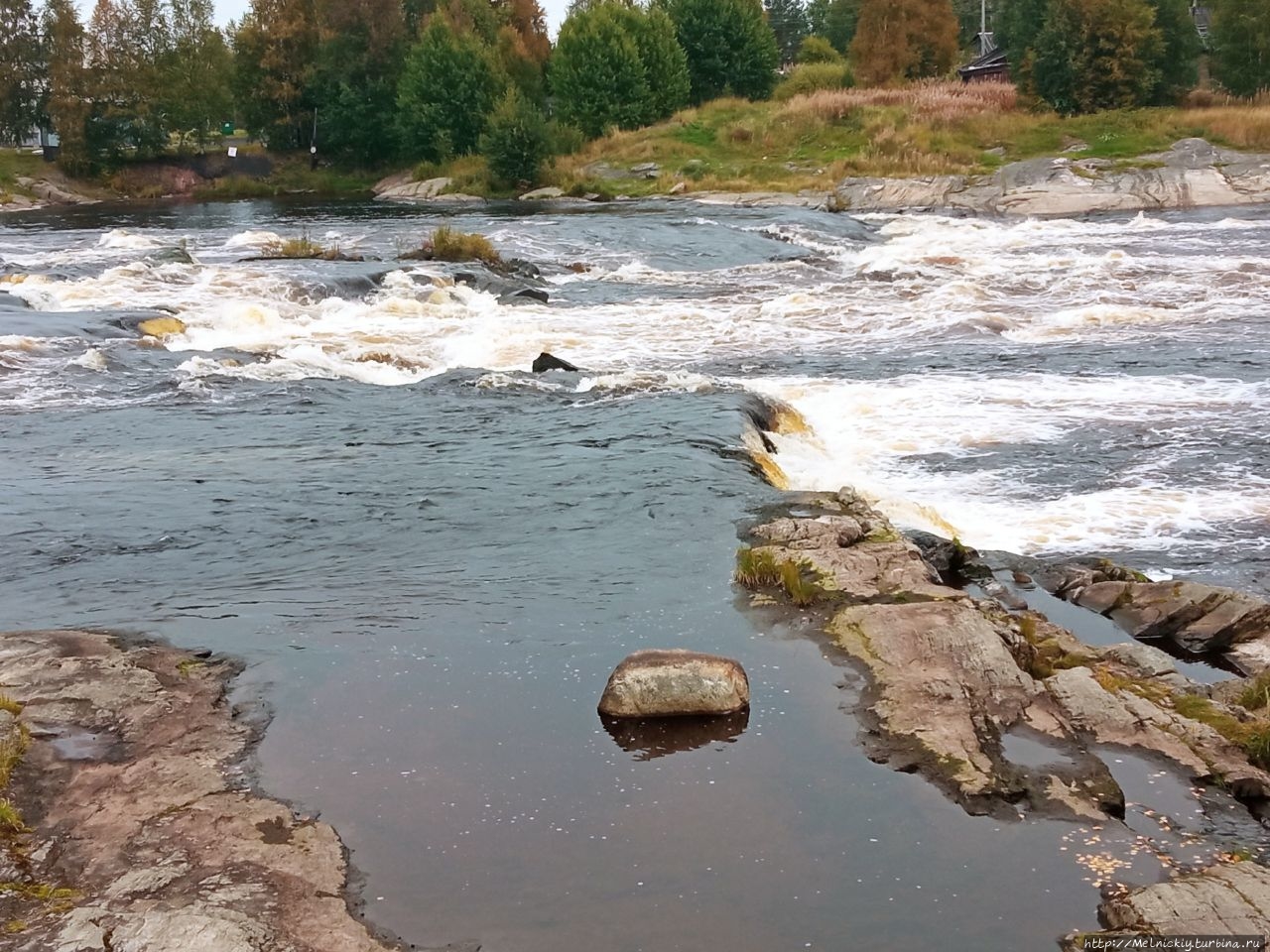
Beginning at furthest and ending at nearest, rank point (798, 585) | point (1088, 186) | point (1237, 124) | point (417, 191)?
1. point (417, 191)
2. point (1237, 124)
3. point (1088, 186)
4. point (798, 585)

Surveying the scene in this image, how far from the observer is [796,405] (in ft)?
48.7

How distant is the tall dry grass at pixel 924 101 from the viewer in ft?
165

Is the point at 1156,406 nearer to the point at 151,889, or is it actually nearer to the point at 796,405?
the point at 796,405

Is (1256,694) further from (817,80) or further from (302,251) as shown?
(817,80)

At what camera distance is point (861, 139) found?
49.8m

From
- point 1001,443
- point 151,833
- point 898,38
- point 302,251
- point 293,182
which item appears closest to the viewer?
point 151,833

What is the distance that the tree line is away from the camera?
193ft

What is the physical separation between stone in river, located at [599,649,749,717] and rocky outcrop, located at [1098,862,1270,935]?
7.29 feet

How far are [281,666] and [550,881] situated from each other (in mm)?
2915

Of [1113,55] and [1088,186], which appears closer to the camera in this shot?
[1088,186]

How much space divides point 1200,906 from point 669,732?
8.63 feet

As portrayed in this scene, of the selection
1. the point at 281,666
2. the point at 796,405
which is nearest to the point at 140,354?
the point at 796,405

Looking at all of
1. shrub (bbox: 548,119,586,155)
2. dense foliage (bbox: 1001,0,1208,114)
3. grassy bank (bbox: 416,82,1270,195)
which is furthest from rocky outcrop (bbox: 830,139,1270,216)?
shrub (bbox: 548,119,586,155)

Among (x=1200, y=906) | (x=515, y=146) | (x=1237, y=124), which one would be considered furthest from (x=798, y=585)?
(x=515, y=146)
